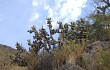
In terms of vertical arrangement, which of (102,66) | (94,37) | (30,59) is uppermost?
(94,37)

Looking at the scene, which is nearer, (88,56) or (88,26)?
(88,56)

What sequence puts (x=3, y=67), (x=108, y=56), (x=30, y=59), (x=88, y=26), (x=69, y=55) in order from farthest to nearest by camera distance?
(x=88, y=26) → (x=3, y=67) → (x=30, y=59) → (x=69, y=55) → (x=108, y=56)

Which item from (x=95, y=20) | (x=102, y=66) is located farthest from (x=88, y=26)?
(x=102, y=66)

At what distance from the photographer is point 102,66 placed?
10.2 metres

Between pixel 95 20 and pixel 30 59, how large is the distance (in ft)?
14.5

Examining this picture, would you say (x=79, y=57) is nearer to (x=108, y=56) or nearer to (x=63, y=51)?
(x=63, y=51)

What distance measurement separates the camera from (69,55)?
39.7 feet

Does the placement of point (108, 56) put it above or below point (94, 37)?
below

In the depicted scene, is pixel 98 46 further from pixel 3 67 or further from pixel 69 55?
pixel 3 67

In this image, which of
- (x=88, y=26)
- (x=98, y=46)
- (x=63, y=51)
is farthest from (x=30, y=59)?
(x=88, y=26)

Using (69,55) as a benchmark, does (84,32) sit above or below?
above

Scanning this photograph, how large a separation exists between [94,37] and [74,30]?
1.17 meters

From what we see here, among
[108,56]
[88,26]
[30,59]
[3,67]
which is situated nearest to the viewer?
[108,56]

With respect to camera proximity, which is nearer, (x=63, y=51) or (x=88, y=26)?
(x=63, y=51)
